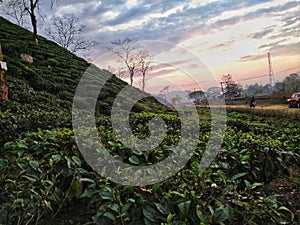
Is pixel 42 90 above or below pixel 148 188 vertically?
above

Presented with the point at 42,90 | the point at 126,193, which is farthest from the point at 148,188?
the point at 42,90

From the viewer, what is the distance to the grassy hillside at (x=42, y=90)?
351cm

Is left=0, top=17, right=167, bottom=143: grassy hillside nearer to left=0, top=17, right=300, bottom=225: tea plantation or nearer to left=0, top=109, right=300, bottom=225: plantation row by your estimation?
left=0, top=17, right=300, bottom=225: tea plantation

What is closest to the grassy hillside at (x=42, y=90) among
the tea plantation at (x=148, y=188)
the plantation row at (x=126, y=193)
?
the tea plantation at (x=148, y=188)

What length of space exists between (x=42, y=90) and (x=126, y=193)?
22.6 ft

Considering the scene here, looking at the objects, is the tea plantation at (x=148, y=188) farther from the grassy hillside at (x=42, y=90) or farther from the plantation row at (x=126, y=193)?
the grassy hillside at (x=42, y=90)

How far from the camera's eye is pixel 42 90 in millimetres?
8031

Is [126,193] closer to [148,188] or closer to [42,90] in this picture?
[148,188]

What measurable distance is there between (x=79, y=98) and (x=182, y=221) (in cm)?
536

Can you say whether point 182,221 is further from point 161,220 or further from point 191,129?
point 191,129

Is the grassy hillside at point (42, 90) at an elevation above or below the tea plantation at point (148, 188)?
above

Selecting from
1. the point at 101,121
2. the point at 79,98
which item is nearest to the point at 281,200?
the point at 101,121

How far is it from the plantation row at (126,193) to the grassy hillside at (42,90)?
1.17 meters

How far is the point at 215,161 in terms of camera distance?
222 centimetres
